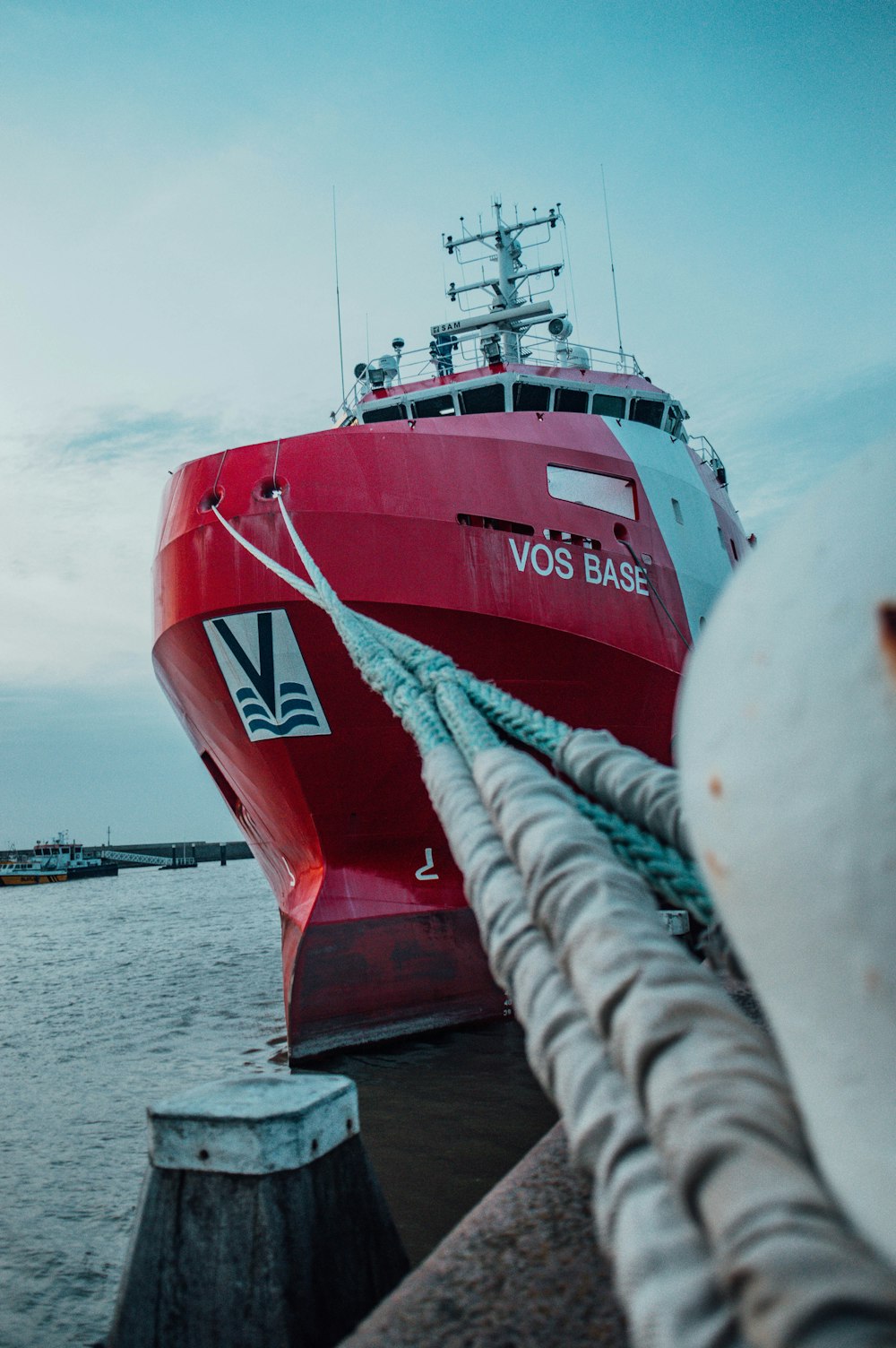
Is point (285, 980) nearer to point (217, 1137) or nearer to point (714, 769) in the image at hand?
point (217, 1137)

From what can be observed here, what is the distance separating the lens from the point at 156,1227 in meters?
3.05

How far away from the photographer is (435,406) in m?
10.5

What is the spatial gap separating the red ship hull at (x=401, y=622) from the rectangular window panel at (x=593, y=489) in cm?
7

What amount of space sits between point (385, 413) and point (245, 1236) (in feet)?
30.6

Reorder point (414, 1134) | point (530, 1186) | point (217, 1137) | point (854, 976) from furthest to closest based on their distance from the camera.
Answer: point (414, 1134), point (217, 1137), point (530, 1186), point (854, 976)

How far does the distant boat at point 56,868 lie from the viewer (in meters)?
59.6

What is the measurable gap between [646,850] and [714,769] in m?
0.71

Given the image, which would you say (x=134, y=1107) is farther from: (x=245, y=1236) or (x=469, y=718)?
(x=469, y=718)

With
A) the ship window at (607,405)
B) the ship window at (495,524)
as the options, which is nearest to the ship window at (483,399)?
the ship window at (607,405)

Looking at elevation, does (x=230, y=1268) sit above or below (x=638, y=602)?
below

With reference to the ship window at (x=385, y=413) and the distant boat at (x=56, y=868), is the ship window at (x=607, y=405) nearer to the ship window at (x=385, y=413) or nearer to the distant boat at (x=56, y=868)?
the ship window at (x=385, y=413)

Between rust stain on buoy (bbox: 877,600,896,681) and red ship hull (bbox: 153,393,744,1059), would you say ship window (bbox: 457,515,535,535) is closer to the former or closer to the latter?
red ship hull (bbox: 153,393,744,1059)

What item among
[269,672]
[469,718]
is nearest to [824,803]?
[469,718]

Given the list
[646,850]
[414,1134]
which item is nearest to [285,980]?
[414,1134]
